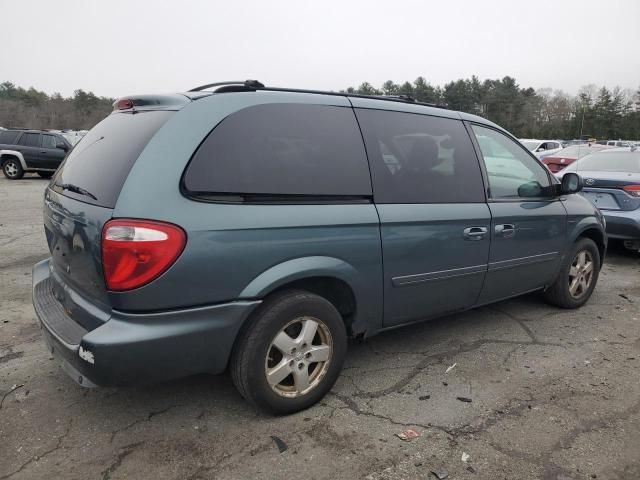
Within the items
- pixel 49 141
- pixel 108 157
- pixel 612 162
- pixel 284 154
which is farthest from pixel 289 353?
pixel 49 141

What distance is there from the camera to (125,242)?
84.0 inches

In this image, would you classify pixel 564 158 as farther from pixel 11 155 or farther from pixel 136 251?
pixel 11 155

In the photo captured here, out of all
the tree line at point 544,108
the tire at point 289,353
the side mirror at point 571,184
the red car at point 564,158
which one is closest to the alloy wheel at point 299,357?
the tire at point 289,353

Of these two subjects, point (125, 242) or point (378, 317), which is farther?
point (378, 317)

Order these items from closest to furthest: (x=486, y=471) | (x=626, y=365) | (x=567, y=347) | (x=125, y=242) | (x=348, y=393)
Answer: (x=125, y=242) → (x=486, y=471) → (x=348, y=393) → (x=626, y=365) → (x=567, y=347)

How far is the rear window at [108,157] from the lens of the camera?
2.33 m

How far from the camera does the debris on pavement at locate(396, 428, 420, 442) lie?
8.28ft

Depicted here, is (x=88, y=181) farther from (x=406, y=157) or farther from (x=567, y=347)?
(x=567, y=347)

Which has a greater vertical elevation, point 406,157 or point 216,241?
point 406,157

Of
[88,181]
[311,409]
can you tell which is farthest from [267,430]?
[88,181]

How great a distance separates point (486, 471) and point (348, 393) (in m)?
0.93

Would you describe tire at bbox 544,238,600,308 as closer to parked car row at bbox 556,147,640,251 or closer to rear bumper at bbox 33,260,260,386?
parked car row at bbox 556,147,640,251

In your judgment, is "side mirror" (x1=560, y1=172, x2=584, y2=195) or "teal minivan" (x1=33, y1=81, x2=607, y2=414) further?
"side mirror" (x1=560, y1=172, x2=584, y2=195)

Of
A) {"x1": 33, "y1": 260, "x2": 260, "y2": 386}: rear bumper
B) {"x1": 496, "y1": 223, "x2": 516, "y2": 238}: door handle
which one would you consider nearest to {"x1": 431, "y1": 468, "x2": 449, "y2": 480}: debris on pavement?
{"x1": 33, "y1": 260, "x2": 260, "y2": 386}: rear bumper
